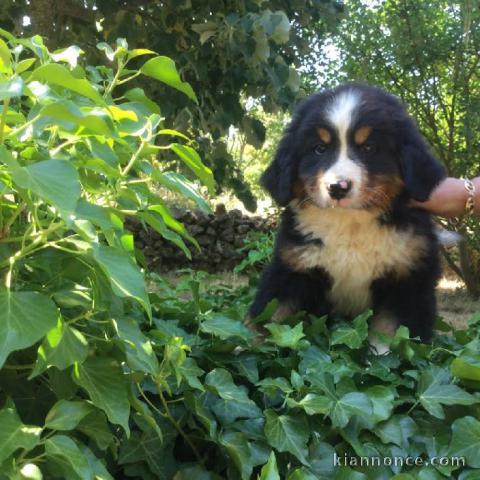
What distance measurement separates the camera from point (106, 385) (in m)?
1.07

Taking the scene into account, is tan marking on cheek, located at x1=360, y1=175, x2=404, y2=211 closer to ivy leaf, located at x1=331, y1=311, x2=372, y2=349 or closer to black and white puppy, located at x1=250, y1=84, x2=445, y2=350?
black and white puppy, located at x1=250, y1=84, x2=445, y2=350

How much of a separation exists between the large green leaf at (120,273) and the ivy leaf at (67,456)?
23 cm

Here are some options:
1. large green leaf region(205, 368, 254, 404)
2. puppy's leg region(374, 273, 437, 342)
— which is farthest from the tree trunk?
large green leaf region(205, 368, 254, 404)

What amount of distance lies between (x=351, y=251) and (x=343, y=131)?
44 centimetres

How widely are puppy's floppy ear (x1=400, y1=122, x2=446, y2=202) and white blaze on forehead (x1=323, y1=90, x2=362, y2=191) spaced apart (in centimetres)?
19

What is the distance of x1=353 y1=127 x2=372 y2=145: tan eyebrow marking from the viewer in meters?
2.30

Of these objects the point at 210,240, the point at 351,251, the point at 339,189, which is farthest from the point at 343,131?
the point at 210,240

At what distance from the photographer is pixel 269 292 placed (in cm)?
243

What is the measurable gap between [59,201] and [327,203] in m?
1.53

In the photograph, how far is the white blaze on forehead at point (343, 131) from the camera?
2227 mm

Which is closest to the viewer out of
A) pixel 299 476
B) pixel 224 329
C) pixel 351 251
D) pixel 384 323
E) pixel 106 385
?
pixel 106 385

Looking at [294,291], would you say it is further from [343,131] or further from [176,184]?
[176,184]

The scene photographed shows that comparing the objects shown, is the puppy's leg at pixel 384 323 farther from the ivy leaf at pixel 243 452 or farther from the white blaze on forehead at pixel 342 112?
the ivy leaf at pixel 243 452

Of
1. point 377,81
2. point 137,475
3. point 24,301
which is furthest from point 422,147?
point 377,81
